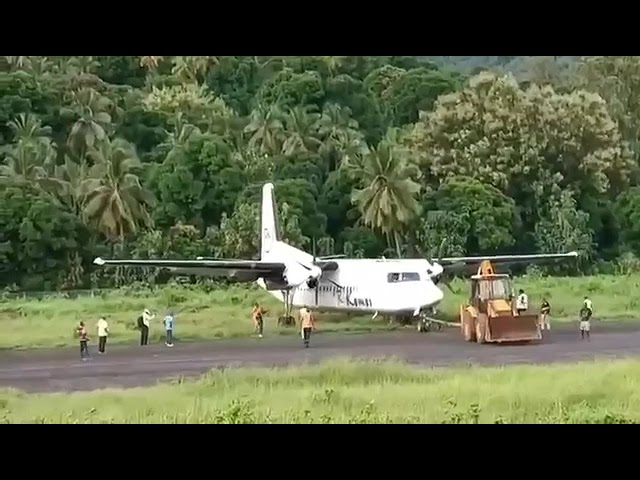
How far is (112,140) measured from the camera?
8.78 m

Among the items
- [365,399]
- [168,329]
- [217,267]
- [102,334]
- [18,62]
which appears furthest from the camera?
[217,267]

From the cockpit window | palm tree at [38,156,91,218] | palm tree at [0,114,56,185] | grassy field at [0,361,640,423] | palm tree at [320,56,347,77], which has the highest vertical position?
palm tree at [320,56,347,77]

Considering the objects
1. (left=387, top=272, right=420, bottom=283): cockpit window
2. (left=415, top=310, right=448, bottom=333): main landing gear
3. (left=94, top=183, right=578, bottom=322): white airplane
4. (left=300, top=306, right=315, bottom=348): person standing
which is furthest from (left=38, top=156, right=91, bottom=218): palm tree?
(left=415, top=310, right=448, bottom=333): main landing gear

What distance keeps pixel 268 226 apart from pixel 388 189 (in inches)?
40.4

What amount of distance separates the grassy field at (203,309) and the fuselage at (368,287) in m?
0.12

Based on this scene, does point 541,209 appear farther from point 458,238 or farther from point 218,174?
point 218,174

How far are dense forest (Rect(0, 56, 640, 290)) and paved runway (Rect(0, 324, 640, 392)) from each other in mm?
583

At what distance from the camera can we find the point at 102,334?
28.1 ft

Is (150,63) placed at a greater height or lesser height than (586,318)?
greater

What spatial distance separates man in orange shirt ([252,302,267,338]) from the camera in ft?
28.7

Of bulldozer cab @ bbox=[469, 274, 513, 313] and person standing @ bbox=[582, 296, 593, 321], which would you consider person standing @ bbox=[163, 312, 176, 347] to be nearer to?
bulldozer cab @ bbox=[469, 274, 513, 313]

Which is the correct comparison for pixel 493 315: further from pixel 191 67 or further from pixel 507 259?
pixel 191 67

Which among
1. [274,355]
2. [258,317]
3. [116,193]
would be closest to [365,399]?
[274,355]
